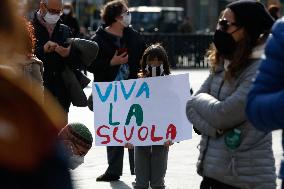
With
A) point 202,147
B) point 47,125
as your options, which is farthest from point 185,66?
point 47,125

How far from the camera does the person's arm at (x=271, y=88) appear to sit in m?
3.02

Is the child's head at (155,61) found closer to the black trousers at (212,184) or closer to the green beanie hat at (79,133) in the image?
the black trousers at (212,184)

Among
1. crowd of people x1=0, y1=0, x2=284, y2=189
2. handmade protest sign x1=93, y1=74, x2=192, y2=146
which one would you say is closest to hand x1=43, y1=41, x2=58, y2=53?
crowd of people x1=0, y1=0, x2=284, y2=189

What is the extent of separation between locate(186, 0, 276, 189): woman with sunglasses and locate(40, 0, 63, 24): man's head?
3764 mm

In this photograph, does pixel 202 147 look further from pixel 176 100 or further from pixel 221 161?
pixel 176 100

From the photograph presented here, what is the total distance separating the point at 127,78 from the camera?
8.70 meters

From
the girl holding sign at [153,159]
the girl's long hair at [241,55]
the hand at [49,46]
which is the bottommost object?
the girl holding sign at [153,159]

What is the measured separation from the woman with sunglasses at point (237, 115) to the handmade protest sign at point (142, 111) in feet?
10.0

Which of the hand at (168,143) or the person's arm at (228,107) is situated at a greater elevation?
the person's arm at (228,107)

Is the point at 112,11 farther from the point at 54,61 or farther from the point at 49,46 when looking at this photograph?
the point at 49,46

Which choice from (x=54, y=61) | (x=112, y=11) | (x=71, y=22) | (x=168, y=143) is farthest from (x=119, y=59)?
(x=71, y=22)

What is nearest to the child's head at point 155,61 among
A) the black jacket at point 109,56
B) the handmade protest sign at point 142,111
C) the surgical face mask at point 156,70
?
the surgical face mask at point 156,70

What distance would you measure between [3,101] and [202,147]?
2451 millimetres

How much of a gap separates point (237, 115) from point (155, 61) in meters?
3.40
